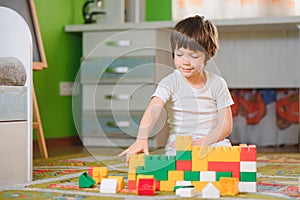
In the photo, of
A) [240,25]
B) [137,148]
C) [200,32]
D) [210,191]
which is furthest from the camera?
[240,25]

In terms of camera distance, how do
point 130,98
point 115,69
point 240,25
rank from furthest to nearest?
point 240,25
point 115,69
point 130,98

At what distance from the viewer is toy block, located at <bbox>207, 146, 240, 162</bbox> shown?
5.00 feet

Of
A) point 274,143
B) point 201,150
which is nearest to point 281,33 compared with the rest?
point 274,143

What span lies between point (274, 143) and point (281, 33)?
2.04ft

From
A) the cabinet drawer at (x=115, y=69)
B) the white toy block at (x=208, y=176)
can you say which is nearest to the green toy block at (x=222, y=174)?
the white toy block at (x=208, y=176)

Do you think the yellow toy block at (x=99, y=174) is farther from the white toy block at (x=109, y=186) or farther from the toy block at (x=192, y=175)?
the toy block at (x=192, y=175)

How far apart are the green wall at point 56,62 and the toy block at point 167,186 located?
1685 mm

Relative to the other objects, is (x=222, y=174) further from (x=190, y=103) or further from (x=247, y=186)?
(x=190, y=103)

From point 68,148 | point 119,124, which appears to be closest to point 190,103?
point 119,124

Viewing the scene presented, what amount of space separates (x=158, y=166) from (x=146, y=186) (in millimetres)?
97

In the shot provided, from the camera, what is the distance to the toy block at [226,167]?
1.53 meters

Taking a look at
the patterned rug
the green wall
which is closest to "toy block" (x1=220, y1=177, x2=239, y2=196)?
the patterned rug

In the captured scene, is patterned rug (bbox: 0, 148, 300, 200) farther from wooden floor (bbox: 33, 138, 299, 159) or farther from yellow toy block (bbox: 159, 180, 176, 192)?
wooden floor (bbox: 33, 138, 299, 159)

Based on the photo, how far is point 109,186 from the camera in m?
1.51
